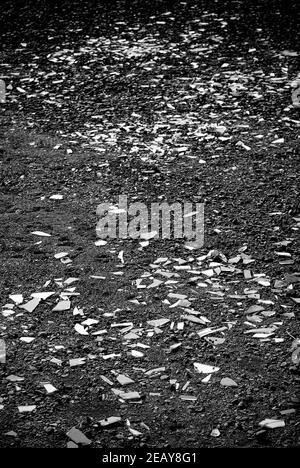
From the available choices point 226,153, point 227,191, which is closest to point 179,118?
point 226,153

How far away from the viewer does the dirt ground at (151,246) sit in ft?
6.59

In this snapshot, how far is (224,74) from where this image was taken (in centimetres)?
426

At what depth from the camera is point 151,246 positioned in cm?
275

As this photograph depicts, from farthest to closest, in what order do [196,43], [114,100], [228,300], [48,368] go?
[196,43] < [114,100] < [228,300] < [48,368]

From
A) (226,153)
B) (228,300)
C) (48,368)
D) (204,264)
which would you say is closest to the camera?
(48,368)

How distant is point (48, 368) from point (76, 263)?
590mm

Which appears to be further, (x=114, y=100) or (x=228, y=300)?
(x=114, y=100)

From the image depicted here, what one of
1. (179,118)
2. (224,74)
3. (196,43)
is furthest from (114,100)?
(196,43)

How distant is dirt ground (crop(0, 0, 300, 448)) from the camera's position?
2008mm

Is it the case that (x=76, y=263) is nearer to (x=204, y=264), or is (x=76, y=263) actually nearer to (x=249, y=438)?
(x=204, y=264)
